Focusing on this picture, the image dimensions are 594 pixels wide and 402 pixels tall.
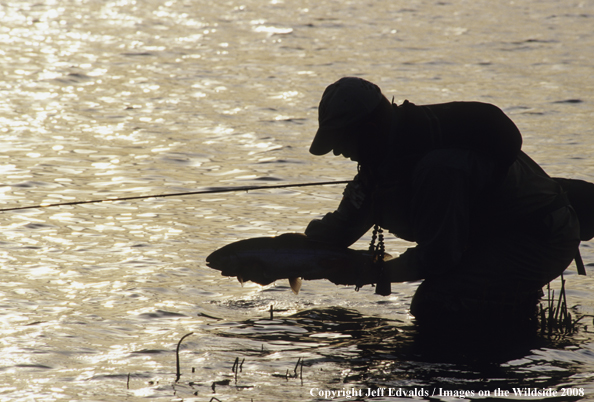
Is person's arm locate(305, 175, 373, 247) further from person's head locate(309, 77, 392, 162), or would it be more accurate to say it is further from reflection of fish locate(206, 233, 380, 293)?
person's head locate(309, 77, 392, 162)

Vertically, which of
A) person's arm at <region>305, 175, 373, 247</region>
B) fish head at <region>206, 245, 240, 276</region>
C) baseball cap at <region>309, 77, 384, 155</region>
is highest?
baseball cap at <region>309, 77, 384, 155</region>

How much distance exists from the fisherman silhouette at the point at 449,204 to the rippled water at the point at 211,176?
1.32 ft

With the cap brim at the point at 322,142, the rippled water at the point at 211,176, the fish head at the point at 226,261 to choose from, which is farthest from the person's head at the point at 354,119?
Answer: the rippled water at the point at 211,176

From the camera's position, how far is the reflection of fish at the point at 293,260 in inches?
216

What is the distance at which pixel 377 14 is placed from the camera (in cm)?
2100

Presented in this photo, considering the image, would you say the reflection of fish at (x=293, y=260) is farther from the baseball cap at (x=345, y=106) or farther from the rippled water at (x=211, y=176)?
the baseball cap at (x=345, y=106)

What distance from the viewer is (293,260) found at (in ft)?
18.0

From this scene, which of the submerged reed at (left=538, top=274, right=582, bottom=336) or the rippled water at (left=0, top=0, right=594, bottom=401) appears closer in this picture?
the rippled water at (left=0, top=0, right=594, bottom=401)

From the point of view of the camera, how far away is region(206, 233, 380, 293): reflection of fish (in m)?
5.48

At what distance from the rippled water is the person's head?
1171 millimetres

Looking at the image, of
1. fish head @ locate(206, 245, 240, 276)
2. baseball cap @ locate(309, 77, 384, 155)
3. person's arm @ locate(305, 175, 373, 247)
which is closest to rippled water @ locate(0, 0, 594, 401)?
fish head @ locate(206, 245, 240, 276)

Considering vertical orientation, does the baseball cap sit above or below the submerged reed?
above

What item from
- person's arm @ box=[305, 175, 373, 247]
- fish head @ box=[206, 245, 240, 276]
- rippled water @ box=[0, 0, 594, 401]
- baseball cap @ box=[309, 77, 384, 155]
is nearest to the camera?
baseball cap @ box=[309, 77, 384, 155]

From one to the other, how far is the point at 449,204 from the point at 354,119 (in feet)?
2.19
